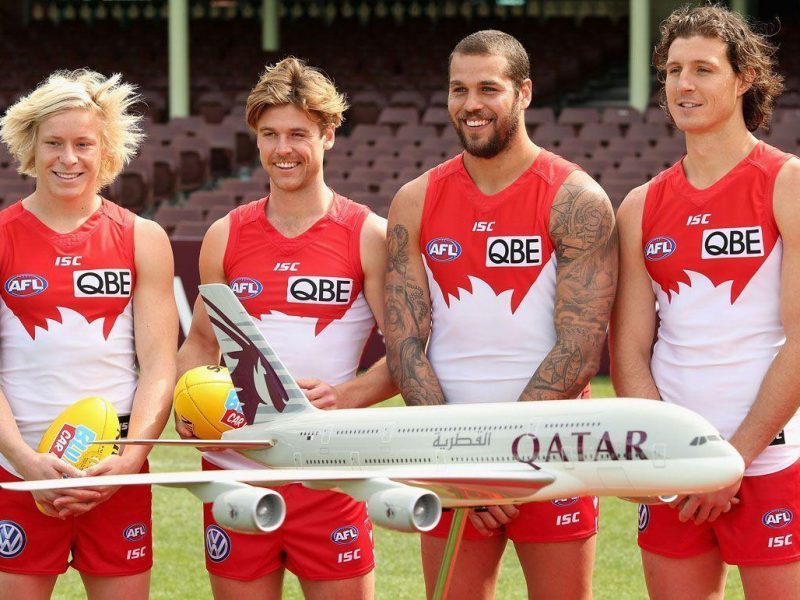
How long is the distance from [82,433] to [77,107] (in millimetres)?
1056

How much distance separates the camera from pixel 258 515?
3.40 meters

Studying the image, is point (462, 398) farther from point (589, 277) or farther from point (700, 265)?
point (700, 265)

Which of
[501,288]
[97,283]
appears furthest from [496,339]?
[97,283]

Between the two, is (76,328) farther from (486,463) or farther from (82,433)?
(486,463)

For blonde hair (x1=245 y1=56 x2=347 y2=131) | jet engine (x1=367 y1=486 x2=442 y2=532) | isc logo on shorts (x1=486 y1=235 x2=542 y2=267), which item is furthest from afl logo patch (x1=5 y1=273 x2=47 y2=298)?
jet engine (x1=367 y1=486 x2=442 y2=532)

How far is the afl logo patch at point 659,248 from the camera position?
412 centimetres

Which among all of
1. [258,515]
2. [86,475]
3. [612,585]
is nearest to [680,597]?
[258,515]

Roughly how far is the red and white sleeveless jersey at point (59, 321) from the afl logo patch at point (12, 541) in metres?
0.20

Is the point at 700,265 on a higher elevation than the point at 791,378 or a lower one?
higher

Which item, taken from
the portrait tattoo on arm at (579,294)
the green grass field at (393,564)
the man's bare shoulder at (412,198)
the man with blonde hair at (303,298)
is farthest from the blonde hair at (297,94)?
the green grass field at (393,564)

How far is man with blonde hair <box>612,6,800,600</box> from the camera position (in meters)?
3.96

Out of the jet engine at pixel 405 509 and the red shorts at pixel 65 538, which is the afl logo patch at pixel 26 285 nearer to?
the red shorts at pixel 65 538

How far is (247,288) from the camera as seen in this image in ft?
14.9

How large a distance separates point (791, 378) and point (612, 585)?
3.15 metres
